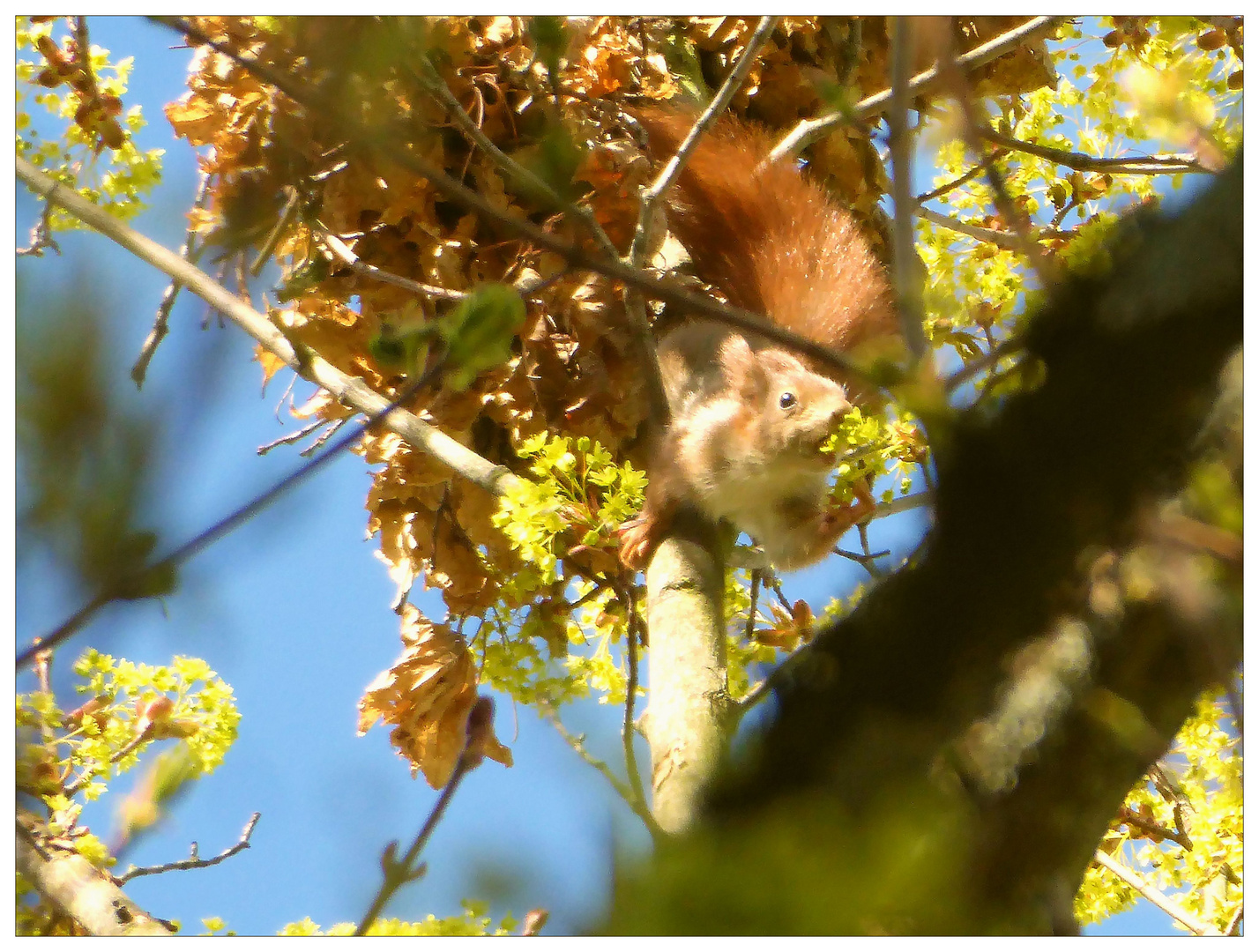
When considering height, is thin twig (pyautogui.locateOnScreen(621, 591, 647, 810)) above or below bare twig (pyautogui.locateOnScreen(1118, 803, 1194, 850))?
below

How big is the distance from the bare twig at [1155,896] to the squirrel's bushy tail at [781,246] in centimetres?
103

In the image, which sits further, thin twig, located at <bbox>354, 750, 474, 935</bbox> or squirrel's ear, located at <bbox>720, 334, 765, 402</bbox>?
squirrel's ear, located at <bbox>720, 334, 765, 402</bbox>

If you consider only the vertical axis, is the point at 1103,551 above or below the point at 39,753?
below

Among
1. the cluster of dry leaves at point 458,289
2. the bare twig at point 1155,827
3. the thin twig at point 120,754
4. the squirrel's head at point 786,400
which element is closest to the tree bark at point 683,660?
the cluster of dry leaves at point 458,289

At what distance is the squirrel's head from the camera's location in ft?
7.13

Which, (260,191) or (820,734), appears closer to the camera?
(820,734)

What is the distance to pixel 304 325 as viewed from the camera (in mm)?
1817

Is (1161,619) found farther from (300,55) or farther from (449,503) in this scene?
(449,503)

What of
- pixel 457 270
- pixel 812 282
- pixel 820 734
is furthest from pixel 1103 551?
pixel 812 282

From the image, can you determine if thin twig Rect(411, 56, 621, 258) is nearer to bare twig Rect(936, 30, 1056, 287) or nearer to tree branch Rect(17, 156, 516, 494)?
bare twig Rect(936, 30, 1056, 287)

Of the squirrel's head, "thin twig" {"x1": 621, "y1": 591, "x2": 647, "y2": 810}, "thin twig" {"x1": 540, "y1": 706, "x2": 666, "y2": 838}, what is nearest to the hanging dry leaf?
"thin twig" {"x1": 621, "y1": 591, "x2": 647, "y2": 810}

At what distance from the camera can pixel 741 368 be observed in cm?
230

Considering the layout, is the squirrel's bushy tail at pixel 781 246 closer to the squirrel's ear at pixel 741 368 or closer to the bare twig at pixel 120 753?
the squirrel's ear at pixel 741 368

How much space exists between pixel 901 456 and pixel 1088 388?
1.20 m
